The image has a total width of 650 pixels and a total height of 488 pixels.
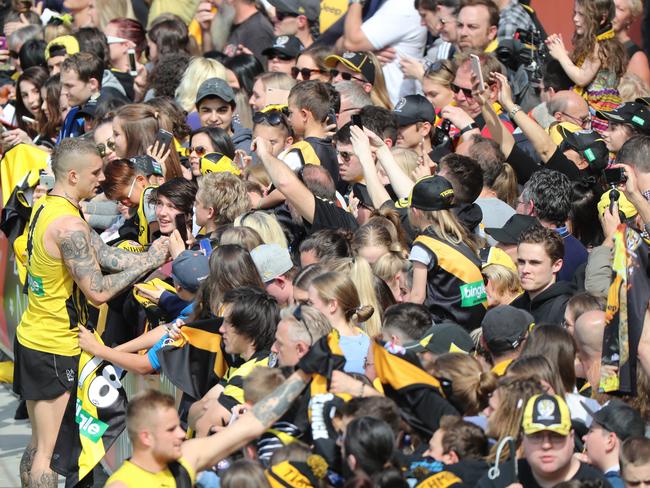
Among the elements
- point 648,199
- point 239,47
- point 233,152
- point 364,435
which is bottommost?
point 239,47

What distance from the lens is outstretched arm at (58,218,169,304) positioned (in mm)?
7680

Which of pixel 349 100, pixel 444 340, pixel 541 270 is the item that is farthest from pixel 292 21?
pixel 444 340

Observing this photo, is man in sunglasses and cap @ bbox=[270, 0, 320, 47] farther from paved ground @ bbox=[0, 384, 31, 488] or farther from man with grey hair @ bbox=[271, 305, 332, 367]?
man with grey hair @ bbox=[271, 305, 332, 367]

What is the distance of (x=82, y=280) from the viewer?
7.70 m

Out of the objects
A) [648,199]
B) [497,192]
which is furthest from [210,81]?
[648,199]

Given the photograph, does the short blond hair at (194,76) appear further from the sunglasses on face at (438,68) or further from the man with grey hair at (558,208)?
the man with grey hair at (558,208)

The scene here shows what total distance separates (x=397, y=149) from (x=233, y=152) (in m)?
1.54

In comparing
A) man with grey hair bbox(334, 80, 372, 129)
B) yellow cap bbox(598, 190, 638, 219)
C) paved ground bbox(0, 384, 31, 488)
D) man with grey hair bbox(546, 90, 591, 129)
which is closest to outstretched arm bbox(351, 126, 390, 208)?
man with grey hair bbox(334, 80, 372, 129)

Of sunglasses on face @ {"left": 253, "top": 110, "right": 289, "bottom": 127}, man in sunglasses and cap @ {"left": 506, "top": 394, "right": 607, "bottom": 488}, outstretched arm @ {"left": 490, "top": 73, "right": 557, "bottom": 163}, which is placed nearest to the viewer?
man in sunglasses and cap @ {"left": 506, "top": 394, "right": 607, "bottom": 488}

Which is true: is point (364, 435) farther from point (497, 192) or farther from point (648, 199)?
point (497, 192)

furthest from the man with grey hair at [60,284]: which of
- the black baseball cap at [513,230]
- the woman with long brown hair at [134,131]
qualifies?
the black baseball cap at [513,230]

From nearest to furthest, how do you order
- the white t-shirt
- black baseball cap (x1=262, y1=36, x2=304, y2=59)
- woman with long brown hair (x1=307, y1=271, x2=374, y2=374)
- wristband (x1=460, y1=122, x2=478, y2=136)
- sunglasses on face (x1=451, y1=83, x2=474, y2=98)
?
1. woman with long brown hair (x1=307, y1=271, x2=374, y2=374)
2. wristband (x1=460, y1=122, x2=478, y2=136)
3. sunglasses on face (x1=451, y1=83, x2=474, y2=98)
4. the white t-shirt
5. black baseball cap (x1=262, y1=36, x2=304, y2=59)

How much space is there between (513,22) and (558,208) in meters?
3.57

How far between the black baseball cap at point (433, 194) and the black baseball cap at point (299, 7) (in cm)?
570
